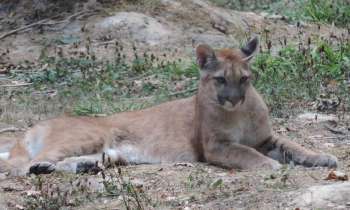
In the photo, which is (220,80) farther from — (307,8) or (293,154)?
(307,8)

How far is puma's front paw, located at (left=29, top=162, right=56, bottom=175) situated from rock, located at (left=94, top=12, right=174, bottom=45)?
5285 mm

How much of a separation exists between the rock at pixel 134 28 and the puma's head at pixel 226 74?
4.69 meters

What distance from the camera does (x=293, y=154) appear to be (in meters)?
7.64

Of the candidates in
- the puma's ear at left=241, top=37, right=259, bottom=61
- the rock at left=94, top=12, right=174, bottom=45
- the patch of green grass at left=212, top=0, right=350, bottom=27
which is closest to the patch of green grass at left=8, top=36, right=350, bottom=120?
the rock at left=94, top=12, right=174, bottom=45

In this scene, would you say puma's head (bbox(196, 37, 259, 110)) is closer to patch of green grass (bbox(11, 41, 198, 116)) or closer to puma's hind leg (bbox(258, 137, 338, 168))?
puma's hind leg (bbox(258, 137, 338, 168))

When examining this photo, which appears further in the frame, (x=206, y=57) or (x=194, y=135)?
(x=194, y=135)

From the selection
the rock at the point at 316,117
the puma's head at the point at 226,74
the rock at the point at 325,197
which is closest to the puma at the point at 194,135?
the puma's head at the point at 226,74

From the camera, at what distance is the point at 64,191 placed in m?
6.91

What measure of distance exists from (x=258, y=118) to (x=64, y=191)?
1970mm

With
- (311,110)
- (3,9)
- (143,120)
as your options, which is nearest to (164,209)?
(143,120)

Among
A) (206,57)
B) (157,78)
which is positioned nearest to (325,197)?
(206,57)

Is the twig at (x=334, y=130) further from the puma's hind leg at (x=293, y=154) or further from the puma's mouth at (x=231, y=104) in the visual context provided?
the puma's mouth at (x=231, y=104)

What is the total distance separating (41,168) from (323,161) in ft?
7.74

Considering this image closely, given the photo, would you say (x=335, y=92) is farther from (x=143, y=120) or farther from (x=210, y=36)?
(x=210, y=36)
